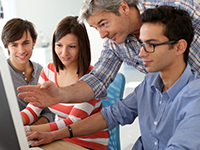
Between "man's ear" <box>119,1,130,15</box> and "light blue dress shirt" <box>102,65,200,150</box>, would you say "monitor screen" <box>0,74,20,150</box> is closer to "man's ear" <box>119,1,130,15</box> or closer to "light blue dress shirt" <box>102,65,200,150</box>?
"light blue dress shirt" <box>102,65,200,150</box>

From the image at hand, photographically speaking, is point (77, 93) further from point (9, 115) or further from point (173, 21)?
point (9, 115)

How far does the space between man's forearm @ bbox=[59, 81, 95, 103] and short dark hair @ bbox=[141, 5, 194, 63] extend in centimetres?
55

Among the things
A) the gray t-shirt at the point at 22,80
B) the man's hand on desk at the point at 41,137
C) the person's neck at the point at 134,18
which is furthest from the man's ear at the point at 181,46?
the gray t-shirt at the point at 22,80

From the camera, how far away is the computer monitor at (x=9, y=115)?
504 mm

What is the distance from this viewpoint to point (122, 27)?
4.37 ft

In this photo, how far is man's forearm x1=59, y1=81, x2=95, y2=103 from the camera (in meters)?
Result: 1.22

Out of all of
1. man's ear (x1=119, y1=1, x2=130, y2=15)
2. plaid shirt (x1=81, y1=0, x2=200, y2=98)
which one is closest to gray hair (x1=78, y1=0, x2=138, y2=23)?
man's ear (x1=119, y1=1, x2=130, y2=15)

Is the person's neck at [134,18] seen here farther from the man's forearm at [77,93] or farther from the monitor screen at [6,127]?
the monitor screen at [6,127]

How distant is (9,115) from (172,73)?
726 mm

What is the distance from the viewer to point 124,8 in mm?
1340

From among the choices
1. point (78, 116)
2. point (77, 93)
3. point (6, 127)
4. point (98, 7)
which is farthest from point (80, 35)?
point (6, 127)

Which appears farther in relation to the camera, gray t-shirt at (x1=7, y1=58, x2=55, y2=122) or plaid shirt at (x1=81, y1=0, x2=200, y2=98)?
gray t-shirt at (x1=7, y1=58, x2=55, y2=122)

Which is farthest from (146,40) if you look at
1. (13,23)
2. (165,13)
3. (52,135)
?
(13,23)

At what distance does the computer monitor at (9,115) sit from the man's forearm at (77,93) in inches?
24.0
